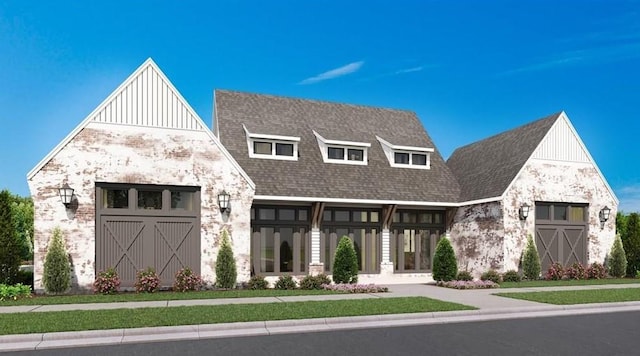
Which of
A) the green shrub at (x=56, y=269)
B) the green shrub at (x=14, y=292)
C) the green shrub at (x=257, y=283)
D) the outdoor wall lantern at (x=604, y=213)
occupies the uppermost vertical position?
the outdoor wall lantern at (x=604, y=213)

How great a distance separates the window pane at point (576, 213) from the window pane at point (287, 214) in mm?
13796

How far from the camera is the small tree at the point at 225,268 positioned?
1803cm

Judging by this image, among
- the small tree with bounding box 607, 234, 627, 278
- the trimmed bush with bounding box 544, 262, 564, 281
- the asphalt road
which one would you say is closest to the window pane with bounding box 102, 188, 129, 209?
the asphalt road

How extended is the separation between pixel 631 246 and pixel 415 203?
12.1 meters

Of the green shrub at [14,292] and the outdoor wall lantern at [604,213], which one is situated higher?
the outdoor wall lantern at [604,213]

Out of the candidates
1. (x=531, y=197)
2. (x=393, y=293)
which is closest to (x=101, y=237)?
(x=393, y=293)

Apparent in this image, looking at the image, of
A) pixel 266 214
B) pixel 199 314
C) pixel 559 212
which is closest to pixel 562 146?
pixel 559 212

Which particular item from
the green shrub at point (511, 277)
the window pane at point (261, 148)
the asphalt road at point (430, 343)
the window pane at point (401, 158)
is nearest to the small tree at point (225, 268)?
the window pane at point (261, 148)

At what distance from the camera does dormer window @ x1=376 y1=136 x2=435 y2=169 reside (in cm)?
2525

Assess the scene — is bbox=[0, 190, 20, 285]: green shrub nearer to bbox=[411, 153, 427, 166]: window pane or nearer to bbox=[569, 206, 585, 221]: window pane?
bbox=[411, 153, 427, 166]: window pane

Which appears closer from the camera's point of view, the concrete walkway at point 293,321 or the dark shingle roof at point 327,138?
the concrete walkway at point 293,321

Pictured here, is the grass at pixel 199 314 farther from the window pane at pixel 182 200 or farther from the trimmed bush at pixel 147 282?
the window pane at pixel 182 200

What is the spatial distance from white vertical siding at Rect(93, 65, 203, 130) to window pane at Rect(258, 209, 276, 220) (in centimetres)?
485

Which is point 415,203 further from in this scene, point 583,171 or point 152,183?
point 152,183
